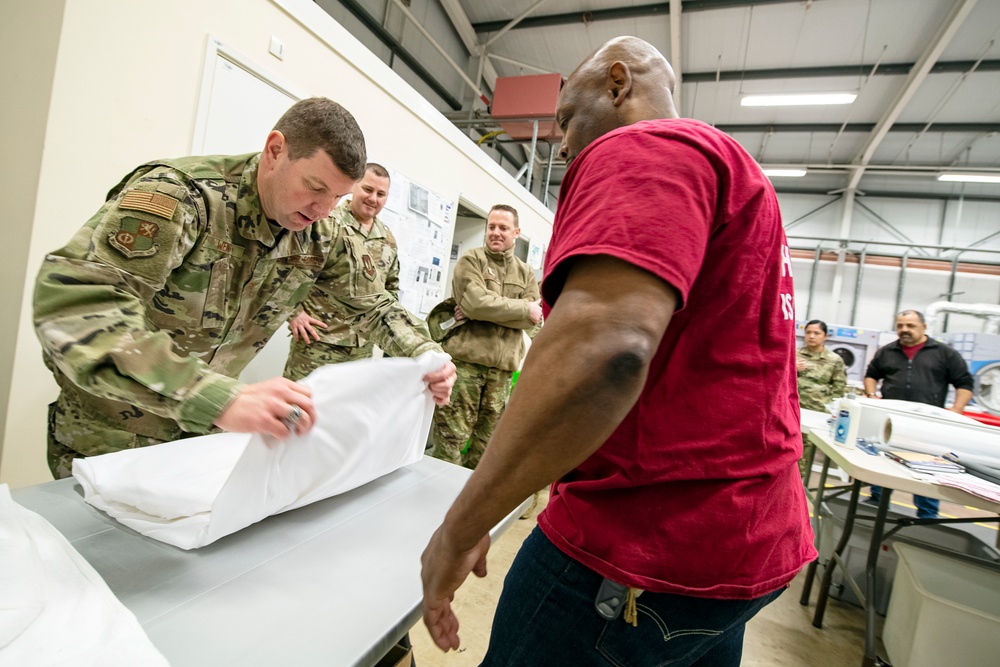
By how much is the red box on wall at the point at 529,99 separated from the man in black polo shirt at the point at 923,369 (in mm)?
3788

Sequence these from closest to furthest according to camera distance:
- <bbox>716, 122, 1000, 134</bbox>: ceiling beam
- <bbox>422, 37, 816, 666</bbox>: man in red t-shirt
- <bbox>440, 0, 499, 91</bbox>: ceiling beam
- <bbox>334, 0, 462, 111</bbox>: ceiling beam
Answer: <bbox>422, 37, 816, 666</bbox>: man in red t-shirt → <bbox>334, 0, 462, 111</bbox>: ceiling beam → <bbox>440, 0, 499, 91</bbox>: ceiling beam → <bbox>716, 122, 1000, 134</bbox>: ceiling beam

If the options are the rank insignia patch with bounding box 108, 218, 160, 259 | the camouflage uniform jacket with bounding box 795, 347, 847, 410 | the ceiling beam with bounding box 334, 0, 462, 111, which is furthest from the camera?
the ceiling beam with bounding box 334, 0, 462, 111

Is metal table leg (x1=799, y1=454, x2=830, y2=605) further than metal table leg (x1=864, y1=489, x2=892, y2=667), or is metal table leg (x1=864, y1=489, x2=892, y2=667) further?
metal table leg (x1=799, y1=454, x2=830, y2=605)

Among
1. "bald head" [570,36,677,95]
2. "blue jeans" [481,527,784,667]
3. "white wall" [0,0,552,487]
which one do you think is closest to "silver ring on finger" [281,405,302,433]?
"blue jeans" [481,527,784,667]

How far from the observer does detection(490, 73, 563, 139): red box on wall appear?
4.93m

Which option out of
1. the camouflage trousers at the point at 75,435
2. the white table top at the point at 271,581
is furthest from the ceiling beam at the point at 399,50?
the white table top at the point at 271,581

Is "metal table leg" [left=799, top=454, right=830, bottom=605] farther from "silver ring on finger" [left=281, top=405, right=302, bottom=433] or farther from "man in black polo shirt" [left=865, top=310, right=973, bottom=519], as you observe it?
"silver ring on finger" [left=281, top=405, right=302, bottom=433]

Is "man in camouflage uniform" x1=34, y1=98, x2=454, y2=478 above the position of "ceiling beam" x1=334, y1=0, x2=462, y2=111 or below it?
below

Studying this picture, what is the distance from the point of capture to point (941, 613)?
152cm

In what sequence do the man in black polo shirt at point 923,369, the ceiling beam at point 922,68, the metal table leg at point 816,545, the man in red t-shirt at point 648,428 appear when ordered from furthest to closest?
the ceiling beam at point 922,68
the man in black polo shirt at point 923,369
the metal table leg at point 816,545
the man in red t-shirt at point 648,428

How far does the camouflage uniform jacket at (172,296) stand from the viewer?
700mm

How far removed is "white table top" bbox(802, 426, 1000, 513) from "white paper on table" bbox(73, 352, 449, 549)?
1.75m

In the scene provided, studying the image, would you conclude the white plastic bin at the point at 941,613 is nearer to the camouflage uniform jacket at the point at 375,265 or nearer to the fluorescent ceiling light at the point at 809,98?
the camouflage uniform jacket at the point at 375,265

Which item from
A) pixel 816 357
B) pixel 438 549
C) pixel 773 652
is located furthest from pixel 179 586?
pixel 816 357
